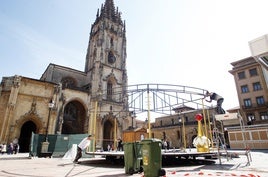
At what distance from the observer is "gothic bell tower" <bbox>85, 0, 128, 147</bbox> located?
31062mm

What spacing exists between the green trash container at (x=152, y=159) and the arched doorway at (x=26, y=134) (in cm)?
2327

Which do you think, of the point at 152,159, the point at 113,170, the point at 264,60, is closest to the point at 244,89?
the point at 264,60

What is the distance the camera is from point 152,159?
5414mm

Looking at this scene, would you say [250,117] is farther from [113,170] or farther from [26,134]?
[26,134]

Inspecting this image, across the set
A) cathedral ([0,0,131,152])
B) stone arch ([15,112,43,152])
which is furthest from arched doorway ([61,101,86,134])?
stone arch ([15,112,43,152])

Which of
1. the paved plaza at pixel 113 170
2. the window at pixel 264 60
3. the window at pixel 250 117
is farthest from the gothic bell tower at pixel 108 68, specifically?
the window at pixel 264 60

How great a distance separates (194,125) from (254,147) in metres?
14.1

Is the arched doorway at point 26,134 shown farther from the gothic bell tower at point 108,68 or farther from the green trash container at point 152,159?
the green trash container at point 152,159

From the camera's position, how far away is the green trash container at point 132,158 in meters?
6.28

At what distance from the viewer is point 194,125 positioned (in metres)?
37.0

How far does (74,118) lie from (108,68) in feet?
38.3

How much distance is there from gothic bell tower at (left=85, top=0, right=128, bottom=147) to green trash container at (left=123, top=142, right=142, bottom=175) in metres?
20.3

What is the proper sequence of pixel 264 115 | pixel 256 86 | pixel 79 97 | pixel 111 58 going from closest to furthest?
pixel 79 97 → pixel 264 115 → pixel 256 86 → pixel 111 58

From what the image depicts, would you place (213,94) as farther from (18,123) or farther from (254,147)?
(18,123)
